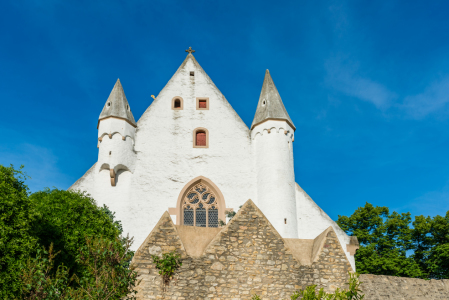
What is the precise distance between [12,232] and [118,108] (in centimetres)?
1357

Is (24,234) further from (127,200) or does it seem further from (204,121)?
(204,121)

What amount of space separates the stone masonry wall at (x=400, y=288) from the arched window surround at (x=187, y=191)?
861 centimetres

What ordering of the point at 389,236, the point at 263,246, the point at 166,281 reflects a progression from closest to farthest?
the point at 166,281, the point at 263,246, the point at 389,236

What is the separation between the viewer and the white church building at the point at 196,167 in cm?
2380

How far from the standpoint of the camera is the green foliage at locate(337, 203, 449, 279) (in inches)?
1105

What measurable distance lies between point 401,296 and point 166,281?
28.9 ft

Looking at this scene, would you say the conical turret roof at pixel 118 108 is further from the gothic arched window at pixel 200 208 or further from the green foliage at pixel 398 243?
the green foliage at pixel 398 243

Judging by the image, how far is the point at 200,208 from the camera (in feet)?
81.1

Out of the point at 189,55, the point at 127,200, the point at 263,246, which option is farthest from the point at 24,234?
the point at 189,55

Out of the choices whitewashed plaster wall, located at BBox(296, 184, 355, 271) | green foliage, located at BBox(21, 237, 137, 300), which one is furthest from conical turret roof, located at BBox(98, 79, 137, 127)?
green foliage, located at BBox(21, 237, 137, 300)

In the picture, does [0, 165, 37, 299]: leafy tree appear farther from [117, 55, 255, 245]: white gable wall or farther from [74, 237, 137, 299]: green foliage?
[117, 55, 255, 245]: white gable wall

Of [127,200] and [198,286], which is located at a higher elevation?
Result: [127,200]

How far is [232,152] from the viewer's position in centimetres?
2569

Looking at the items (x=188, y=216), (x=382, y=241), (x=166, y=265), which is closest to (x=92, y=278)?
(x=166, y=265)
